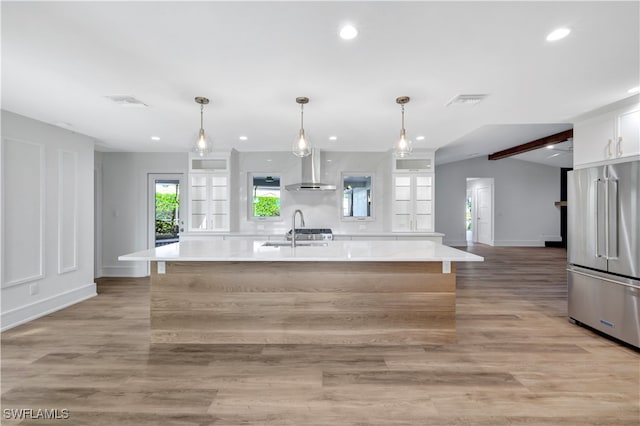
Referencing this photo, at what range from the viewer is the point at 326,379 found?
88.4 inches

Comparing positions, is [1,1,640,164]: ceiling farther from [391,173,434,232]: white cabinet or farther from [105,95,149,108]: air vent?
[391,173,434,232]: white cabinet

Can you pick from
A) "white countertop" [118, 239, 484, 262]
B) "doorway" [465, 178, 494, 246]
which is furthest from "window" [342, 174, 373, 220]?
"doorway" [465, 178, 494, 246]

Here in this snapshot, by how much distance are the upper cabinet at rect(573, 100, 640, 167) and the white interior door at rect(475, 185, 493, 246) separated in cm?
721

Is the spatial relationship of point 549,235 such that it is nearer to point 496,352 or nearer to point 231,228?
point 496,352

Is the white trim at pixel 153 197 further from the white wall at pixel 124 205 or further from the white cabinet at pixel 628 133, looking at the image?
the white cabinet at pixel 628 133

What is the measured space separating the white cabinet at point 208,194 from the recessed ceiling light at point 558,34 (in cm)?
484

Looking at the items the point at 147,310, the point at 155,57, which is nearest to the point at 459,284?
the point at 147,310

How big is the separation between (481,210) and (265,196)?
8.37m

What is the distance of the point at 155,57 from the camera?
2.18m

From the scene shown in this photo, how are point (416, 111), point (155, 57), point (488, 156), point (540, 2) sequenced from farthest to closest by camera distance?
point (488, 156)
point (416, 111)
point (155, 57)
point (540, 2)

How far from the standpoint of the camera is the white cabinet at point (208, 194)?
5.57 meters

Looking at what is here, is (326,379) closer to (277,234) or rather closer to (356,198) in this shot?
(277,234)

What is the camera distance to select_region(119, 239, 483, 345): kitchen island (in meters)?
2.83

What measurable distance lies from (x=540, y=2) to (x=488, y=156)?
916 centimetres
